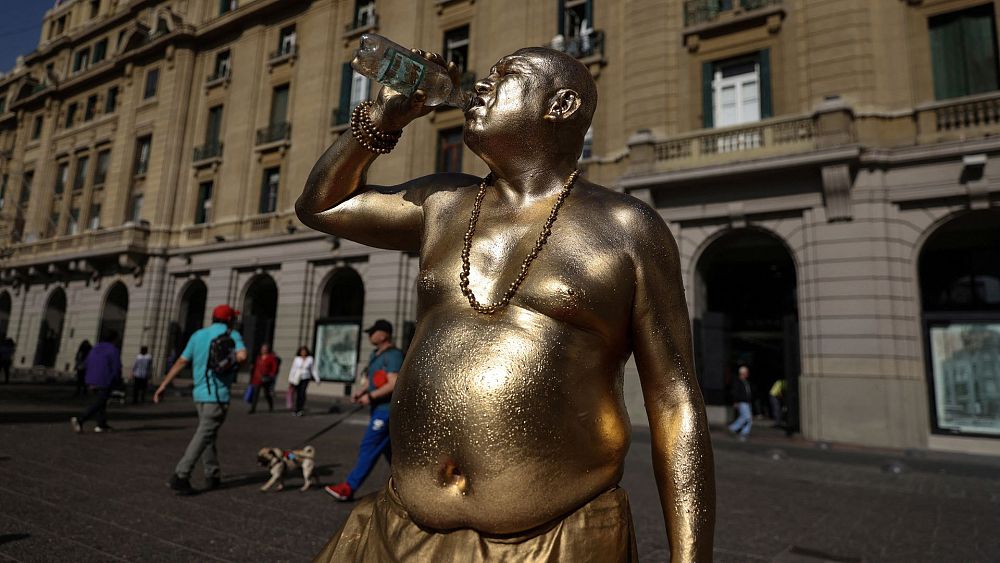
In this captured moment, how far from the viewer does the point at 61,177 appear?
27.8 meters

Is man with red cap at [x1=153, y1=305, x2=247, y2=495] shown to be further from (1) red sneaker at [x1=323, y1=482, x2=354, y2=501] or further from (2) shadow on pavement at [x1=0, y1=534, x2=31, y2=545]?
(2) shadow on pavement at [x1=0, y1=534, x2=31, y2=545]

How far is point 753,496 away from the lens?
240 inches

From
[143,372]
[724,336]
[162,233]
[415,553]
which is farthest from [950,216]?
[162,233]

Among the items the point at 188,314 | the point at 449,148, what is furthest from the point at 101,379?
the point at 188,314

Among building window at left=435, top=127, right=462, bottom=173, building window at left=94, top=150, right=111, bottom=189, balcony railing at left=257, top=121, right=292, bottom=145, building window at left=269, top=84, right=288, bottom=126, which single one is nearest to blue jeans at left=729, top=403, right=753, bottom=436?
building window at left=435, top=127, right=462, bottom=173

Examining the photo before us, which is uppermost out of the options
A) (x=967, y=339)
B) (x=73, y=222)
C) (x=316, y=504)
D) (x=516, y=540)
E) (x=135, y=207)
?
(x=135, y=207)

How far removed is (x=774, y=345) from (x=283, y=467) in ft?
49.5

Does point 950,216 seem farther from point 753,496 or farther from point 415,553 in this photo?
point 415,553

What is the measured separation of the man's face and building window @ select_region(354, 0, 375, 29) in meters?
20.0

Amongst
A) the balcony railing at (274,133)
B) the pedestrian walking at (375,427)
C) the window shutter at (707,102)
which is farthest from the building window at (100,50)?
the pedestrian walking at (375,427)

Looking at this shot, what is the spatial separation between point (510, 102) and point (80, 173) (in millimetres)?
32372

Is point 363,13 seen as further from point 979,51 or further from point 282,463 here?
point 282,463

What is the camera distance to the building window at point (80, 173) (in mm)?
26123

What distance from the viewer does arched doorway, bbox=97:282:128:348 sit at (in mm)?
22734
